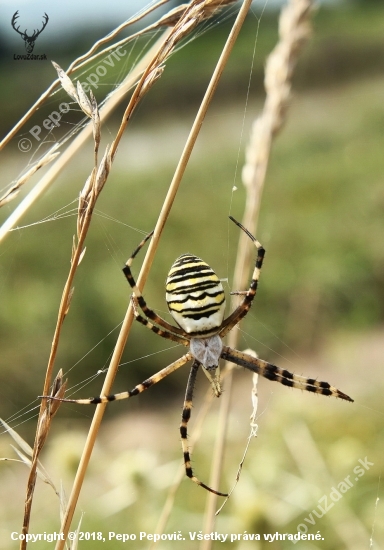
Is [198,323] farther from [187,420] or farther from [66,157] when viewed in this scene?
[66,157]

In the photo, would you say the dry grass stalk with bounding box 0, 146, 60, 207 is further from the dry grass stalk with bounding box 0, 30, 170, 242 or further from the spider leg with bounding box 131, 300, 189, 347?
the spider leg with bounding box 131, 300, 189, 347

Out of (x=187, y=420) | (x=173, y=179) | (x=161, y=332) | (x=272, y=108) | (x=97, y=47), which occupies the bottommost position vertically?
(x=187, y=420)

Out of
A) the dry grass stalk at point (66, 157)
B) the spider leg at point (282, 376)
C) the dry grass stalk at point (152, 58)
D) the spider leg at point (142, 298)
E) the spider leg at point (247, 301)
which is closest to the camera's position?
the dry grass stalk at point (152, 58)

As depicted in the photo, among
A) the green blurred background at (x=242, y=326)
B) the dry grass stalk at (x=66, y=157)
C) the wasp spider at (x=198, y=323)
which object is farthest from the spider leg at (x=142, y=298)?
the dry grass stalk at (x=66, y=157)

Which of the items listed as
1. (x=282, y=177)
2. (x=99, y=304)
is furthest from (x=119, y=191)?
(x=99, y=304)

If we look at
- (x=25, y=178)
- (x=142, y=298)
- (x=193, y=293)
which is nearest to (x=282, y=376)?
(x=193, y=293)

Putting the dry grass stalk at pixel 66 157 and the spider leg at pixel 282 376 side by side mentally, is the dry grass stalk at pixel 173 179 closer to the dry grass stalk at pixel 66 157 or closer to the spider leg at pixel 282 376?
the dry grass stalk at pixel 66 157
